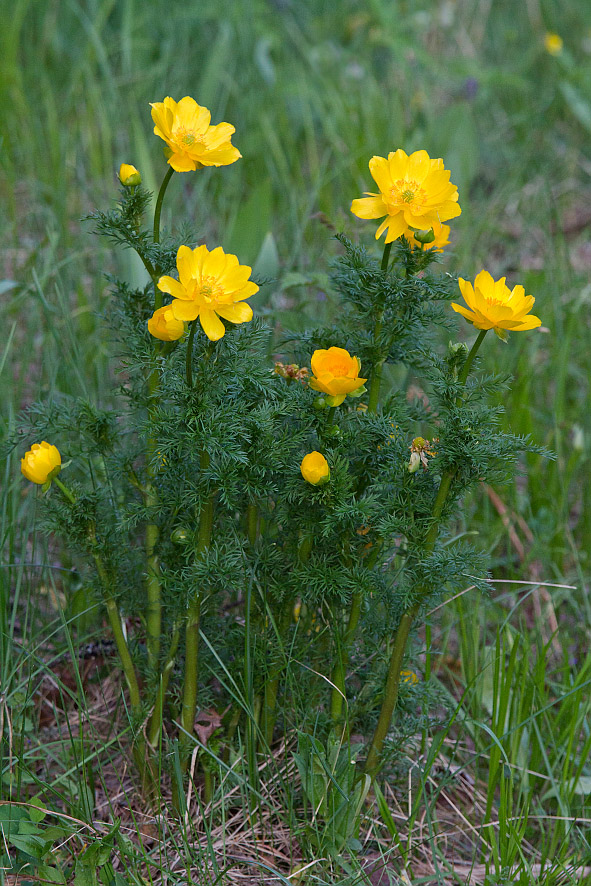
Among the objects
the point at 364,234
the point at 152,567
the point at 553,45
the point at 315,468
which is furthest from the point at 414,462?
the point at 553,45

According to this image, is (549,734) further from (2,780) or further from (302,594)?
(2,780)

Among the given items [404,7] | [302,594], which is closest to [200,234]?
[302,594]

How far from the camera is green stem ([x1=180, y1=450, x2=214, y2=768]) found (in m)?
1.11

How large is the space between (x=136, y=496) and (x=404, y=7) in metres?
3.80

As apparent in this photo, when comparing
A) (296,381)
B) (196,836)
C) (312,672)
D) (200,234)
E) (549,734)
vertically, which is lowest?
(549,734)

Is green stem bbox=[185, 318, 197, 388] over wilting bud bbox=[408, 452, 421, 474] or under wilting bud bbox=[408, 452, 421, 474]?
over

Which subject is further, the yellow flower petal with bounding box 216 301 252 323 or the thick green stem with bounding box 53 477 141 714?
the thick green stem with bounding box 53 477 141 714

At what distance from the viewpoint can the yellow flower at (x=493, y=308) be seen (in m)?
1.00

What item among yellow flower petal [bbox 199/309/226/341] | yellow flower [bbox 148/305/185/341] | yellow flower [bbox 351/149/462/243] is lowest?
yellow flower [bbox 148/305/185/341]

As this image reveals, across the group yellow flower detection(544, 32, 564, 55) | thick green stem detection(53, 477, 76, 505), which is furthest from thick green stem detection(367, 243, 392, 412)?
yellow flower detection(544, 32, 564, 55)

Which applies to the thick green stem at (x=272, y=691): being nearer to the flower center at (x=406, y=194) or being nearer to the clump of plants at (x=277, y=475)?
the clump of plants at (x=277, y=475)

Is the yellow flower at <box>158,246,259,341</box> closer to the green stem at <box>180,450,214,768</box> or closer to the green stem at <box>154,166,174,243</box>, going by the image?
the green stem at <box>154,166,174,243</box>

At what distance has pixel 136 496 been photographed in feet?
4.21

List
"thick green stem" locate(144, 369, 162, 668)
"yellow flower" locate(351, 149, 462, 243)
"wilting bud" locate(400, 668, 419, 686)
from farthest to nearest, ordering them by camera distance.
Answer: "wilting bud" locate(400, 668, 419, 686) < "thick green stem" locate(144, 369, 162, 668) < "yellow flower" locate(351, 149, 462, 243)
